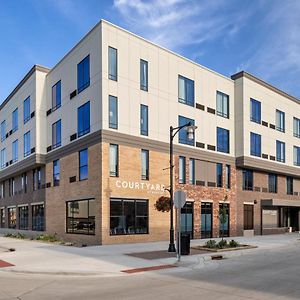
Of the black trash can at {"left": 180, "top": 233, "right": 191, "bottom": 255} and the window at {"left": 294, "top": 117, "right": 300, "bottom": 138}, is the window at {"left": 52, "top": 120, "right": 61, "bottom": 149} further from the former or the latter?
the window at {"left": 294, "top": 117, "right": 300, "bottom": 138}

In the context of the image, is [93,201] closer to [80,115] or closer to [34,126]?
[80,115]

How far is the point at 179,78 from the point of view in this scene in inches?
1249

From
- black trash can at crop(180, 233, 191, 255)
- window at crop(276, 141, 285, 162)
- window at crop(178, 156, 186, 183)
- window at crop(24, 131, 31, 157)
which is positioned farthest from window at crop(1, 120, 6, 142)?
black trash can at crop(180, 233, 191, 255)

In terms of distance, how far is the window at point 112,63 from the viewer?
26.8 metres

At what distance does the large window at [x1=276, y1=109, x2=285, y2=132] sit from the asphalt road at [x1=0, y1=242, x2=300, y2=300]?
27270mm

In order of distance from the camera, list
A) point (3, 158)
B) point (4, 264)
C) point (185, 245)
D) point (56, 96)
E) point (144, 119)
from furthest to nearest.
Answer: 1. point (3, 158)
2. point (56, 96)
3. point (144, 119)
4. point (185, 245)
5. point (4, 264)

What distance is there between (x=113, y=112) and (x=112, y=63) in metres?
3.19

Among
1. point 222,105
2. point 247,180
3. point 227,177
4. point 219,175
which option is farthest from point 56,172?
point 247,180

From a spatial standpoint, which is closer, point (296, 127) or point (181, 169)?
point (181, 169)

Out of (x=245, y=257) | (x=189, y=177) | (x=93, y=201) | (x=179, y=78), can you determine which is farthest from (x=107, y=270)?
(x=179, y=78)

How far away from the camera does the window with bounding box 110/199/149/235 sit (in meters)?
26.1

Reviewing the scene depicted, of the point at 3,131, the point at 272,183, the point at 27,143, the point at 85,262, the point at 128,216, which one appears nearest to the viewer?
the point at 85,262

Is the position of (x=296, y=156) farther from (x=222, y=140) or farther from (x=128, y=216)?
(x=128, y=216)

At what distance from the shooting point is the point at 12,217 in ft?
146
